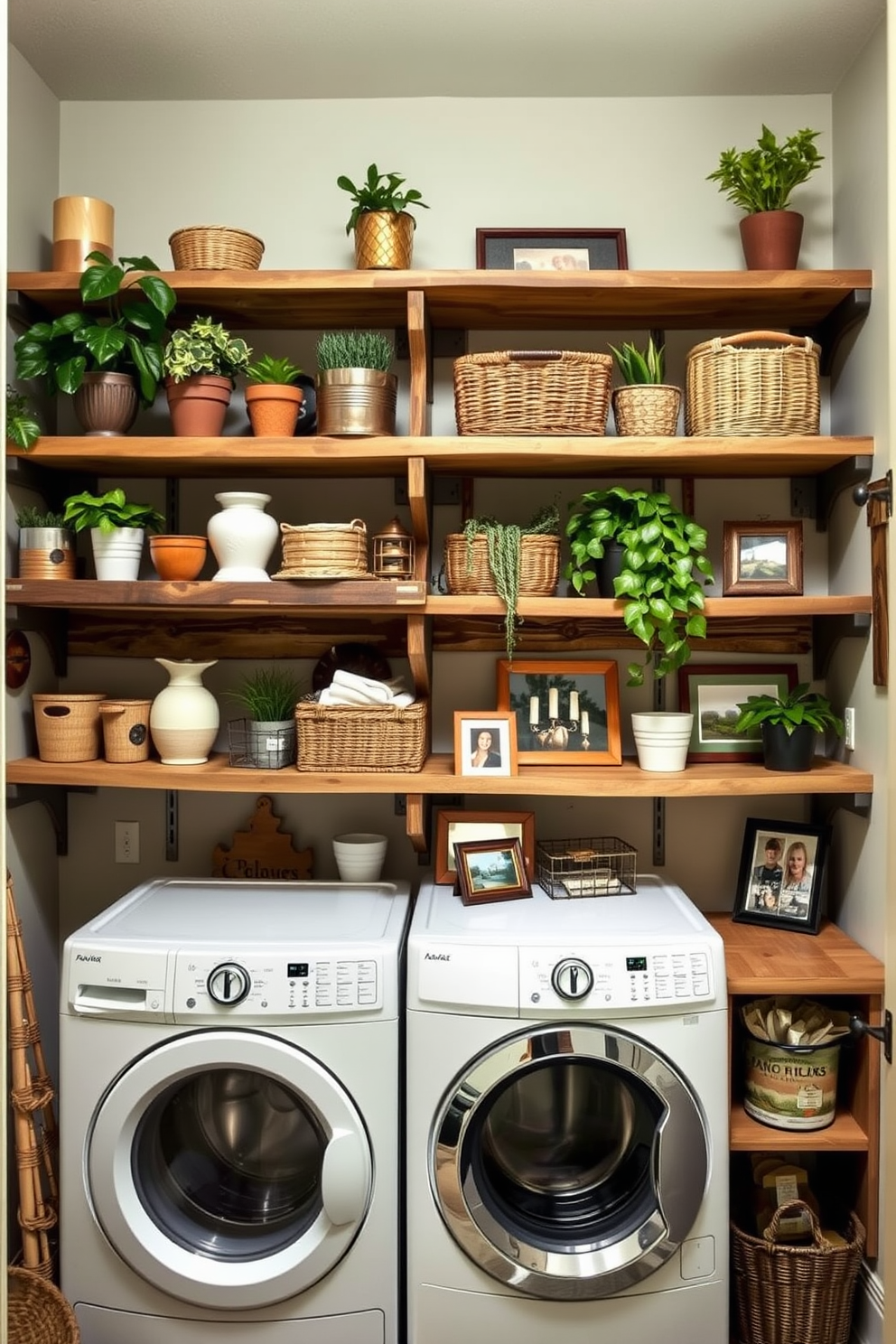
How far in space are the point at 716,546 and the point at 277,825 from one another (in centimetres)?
130

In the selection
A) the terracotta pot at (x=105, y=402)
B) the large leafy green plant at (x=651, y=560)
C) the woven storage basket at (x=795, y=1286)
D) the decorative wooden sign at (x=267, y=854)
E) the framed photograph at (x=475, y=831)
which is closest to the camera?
the woven storage basket at (x=795, y=1286)

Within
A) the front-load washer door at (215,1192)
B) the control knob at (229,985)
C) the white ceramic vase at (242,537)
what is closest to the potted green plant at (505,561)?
the white ceramic vase at (242,537)

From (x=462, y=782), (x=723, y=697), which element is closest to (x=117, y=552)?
(x=462, y=782)

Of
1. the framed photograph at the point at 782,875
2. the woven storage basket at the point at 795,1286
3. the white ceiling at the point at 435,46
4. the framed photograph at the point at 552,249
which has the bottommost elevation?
the woven storage basket at the point at 795,1286

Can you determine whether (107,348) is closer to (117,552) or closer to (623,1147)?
(117,552)

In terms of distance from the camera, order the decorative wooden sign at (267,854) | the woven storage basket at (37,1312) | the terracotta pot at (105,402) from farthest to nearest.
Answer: the decorative wooden sign at (267,854), the terracotta pot at (105,402), the woven storage basket at (37,1312)

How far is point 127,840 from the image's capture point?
2.58 metres

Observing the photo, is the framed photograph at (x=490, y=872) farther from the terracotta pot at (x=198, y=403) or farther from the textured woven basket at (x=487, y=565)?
the terracotta pot at (x=198, y=403)

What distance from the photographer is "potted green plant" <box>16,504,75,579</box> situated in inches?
88.1

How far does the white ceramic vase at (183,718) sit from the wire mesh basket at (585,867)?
0.84 metres

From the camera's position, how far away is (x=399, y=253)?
2262mm

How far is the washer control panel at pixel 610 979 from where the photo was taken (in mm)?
1923

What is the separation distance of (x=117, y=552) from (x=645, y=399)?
1.22 meters

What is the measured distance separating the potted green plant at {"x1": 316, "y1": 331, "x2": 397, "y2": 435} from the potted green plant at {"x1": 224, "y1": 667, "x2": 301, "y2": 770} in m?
0.62
